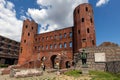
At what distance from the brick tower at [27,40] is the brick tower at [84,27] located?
16069mm

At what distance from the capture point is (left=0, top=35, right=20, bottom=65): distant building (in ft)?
150

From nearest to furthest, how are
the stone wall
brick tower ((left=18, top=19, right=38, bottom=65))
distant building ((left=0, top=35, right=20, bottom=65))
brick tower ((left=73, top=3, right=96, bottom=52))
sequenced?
1. the stone wall
2. brick tower ((left=73, top=3, right=96, bottom=52))
3. brick tower ((left=18, top=19, right=38, bottom=65))
4. distant building ((left=0, top=35, right=20, bottom=65))

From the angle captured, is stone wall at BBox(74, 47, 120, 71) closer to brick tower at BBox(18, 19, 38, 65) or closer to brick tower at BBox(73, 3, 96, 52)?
brick tower at BBox(73, 3, 96, 52)

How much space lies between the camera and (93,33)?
27.8m

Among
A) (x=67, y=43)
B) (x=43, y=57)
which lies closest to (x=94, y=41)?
(x=67, y=43)

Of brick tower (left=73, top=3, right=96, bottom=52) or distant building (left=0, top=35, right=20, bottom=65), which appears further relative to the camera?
distant building (left=0, top=35, right=20, bottom=65)

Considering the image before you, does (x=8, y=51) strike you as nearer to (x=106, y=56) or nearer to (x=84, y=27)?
(x=84, y=27)

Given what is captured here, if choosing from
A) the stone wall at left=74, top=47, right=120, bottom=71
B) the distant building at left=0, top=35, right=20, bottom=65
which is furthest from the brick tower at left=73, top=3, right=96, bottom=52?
the distant building at left=0, top=35, right=20, bottom=65

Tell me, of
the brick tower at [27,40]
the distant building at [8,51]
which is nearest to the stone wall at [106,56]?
the brick tower at [27,40]

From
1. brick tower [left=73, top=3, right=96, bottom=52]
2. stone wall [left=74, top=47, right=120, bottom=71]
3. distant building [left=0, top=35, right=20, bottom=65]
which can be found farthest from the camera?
distant building [left=0, top=35, right=20, bottom=65]

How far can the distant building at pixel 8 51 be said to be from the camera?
150 feet

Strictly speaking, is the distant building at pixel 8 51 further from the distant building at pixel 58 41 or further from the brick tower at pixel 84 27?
the brick tower at pixel 84 27

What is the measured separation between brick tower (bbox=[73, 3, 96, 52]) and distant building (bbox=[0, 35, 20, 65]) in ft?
101

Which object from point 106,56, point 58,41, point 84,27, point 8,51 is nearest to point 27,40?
point 58,41
